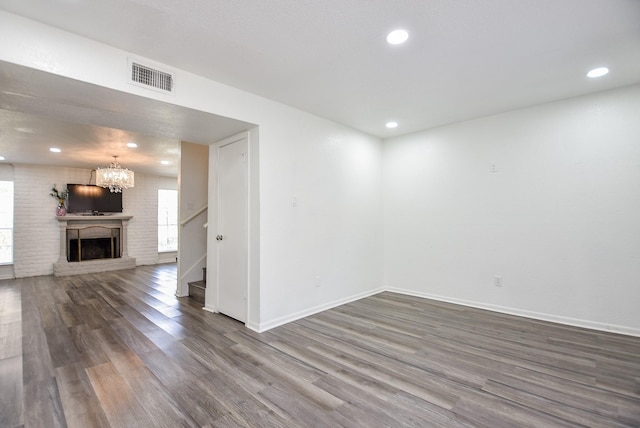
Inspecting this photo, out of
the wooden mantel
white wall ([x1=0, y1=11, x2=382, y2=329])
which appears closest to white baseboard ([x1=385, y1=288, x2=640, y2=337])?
white wall ([x1=0, y1=11, x2=382, y2=329])

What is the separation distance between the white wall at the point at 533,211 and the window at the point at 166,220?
6916 mm

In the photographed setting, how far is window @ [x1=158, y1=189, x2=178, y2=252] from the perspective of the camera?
8641 mm

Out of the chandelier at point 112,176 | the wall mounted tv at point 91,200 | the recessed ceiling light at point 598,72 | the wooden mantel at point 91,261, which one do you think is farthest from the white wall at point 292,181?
the wall mounted tv at point 91,200

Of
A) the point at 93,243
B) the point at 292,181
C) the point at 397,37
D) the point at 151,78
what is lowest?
the point at 93,243

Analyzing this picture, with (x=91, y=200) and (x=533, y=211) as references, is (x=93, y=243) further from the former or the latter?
(x=533, y=211)

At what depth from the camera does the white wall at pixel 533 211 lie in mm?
3182

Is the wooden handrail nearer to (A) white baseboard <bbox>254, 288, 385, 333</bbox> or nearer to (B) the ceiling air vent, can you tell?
(A) white baseboard <bbox>254, 288, 385, 333</bbox>

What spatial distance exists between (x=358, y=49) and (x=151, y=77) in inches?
69.1

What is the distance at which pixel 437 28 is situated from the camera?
7.03 ft

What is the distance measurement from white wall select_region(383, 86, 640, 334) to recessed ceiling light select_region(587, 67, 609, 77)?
555mm

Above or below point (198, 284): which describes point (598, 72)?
above

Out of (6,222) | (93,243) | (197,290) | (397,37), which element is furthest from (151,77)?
(93,243)

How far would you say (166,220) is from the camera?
877cm

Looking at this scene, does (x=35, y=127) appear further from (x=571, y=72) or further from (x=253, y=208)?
(x=571, y=72)
